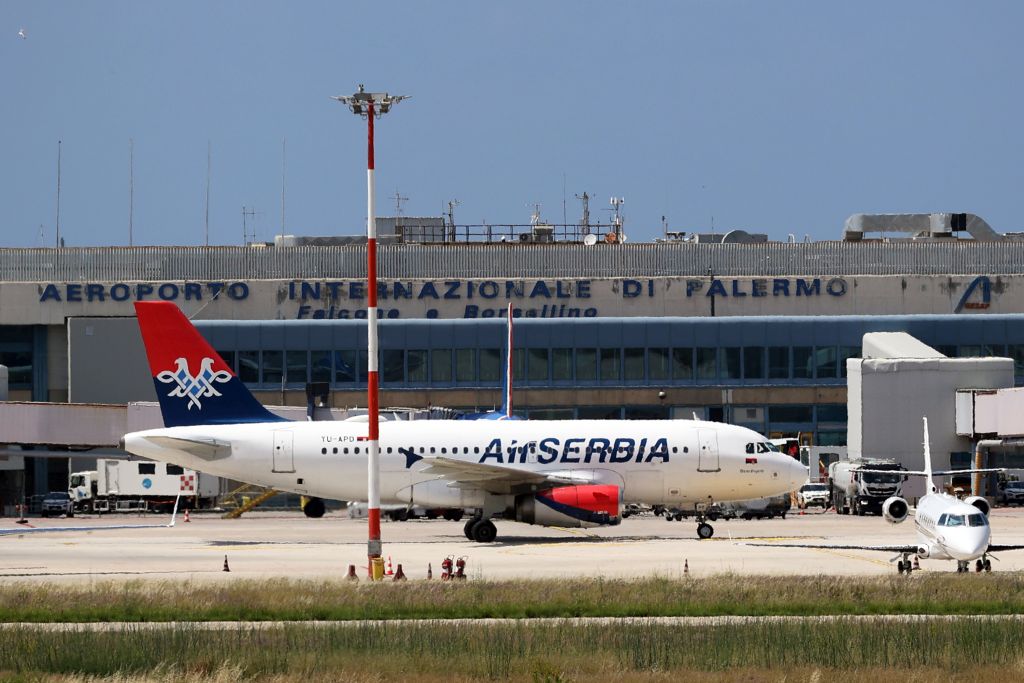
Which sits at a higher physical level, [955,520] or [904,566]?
[955,520]

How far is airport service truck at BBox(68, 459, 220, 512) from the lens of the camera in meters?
80.8

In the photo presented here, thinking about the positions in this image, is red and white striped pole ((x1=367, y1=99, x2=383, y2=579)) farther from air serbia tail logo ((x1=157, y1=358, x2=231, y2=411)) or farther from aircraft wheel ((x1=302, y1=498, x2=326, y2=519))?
aircraft wheel ((x1=302, y1=498, x2=326, y2=519))

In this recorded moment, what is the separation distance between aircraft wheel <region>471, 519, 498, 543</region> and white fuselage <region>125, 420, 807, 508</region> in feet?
2.87

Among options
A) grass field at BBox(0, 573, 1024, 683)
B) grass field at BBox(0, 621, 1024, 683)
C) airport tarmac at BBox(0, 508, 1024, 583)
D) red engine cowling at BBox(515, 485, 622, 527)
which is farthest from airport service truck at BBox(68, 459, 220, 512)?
grass field at BBox(0, 621, 1024, 683)

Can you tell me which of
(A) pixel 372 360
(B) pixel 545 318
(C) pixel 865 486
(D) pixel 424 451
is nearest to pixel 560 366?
(B) pixel 545 318

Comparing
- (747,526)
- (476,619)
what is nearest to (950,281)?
(747,526)

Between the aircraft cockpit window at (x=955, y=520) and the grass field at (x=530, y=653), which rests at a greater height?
the aircraft cockpit window at (x=955, y=520)

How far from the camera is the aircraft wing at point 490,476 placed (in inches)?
2168

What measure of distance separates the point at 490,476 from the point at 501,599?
18.7m

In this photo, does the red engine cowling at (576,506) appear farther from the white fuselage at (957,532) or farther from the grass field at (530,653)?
the grass field at (530,653)

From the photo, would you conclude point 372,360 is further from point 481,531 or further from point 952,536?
point 952,536

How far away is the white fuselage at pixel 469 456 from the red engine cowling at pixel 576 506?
1.94m

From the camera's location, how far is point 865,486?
77500mm

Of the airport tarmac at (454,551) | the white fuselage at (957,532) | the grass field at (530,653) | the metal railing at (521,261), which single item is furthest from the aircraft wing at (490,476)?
the metal railing at (521,261)
